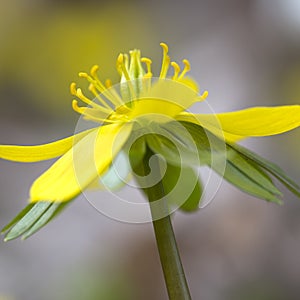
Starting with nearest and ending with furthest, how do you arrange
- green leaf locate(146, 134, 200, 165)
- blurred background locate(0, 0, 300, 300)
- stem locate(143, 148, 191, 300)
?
stem locate(143, 148, 191, 300)
green leaf locate(146, 134, 200, 165)
blurred background locate(0, 0, 300, 300)

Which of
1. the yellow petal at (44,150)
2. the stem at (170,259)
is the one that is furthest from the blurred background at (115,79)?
the stem at (170,259)

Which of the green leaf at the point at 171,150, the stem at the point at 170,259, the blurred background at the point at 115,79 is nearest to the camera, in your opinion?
the stem at the point at 170,259

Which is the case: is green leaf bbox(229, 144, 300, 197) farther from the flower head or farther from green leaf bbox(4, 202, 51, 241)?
green leaf bbox(4, 202, 51, 241)

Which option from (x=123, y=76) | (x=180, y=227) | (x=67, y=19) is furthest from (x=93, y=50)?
(x=123, y=76)

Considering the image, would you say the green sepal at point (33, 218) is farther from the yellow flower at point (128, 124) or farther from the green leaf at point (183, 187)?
the green leaf at point (183, 187)

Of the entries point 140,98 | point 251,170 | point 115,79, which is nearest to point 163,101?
point 140,98

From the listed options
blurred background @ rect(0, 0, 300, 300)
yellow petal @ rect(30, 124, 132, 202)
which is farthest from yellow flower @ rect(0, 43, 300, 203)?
blurred background @ rect(0, 0, 300, 300)
